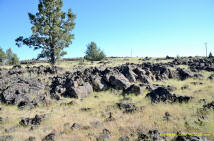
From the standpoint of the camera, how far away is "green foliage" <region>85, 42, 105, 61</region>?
179 feet

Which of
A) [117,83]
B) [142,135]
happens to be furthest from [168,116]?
[117,83]

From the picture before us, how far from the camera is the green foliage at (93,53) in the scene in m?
54.6

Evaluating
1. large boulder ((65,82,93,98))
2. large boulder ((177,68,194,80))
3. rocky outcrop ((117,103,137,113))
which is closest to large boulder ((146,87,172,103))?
rocky outcrop ((117,103,137,113))

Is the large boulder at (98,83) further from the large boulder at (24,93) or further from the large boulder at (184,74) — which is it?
the large boulder at (184,74)

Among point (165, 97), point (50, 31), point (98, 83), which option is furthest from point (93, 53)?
point (165, 97)

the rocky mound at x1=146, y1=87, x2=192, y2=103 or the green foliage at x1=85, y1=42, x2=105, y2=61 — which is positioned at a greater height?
the green foliage at x1=85, y1=42, x2=105, y2=61

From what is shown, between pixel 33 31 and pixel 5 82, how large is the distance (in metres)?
11.3

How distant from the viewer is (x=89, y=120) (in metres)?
7.73

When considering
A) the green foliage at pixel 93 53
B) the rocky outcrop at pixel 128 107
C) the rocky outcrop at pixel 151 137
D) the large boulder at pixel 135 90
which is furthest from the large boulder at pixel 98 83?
the green foliage at pixel 93 53

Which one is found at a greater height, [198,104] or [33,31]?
[33,31]

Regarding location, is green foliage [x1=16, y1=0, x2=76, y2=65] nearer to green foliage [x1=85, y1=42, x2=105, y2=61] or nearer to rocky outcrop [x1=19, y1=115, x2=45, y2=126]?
rocky outcrop [x1=19, y1=115, x2=45, y2=126]

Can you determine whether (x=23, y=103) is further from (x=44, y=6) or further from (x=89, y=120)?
(x=44, y=6)

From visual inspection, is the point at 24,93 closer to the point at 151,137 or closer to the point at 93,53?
the point at 151,137

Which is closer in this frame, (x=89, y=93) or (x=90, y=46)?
(x=89, y=93)
